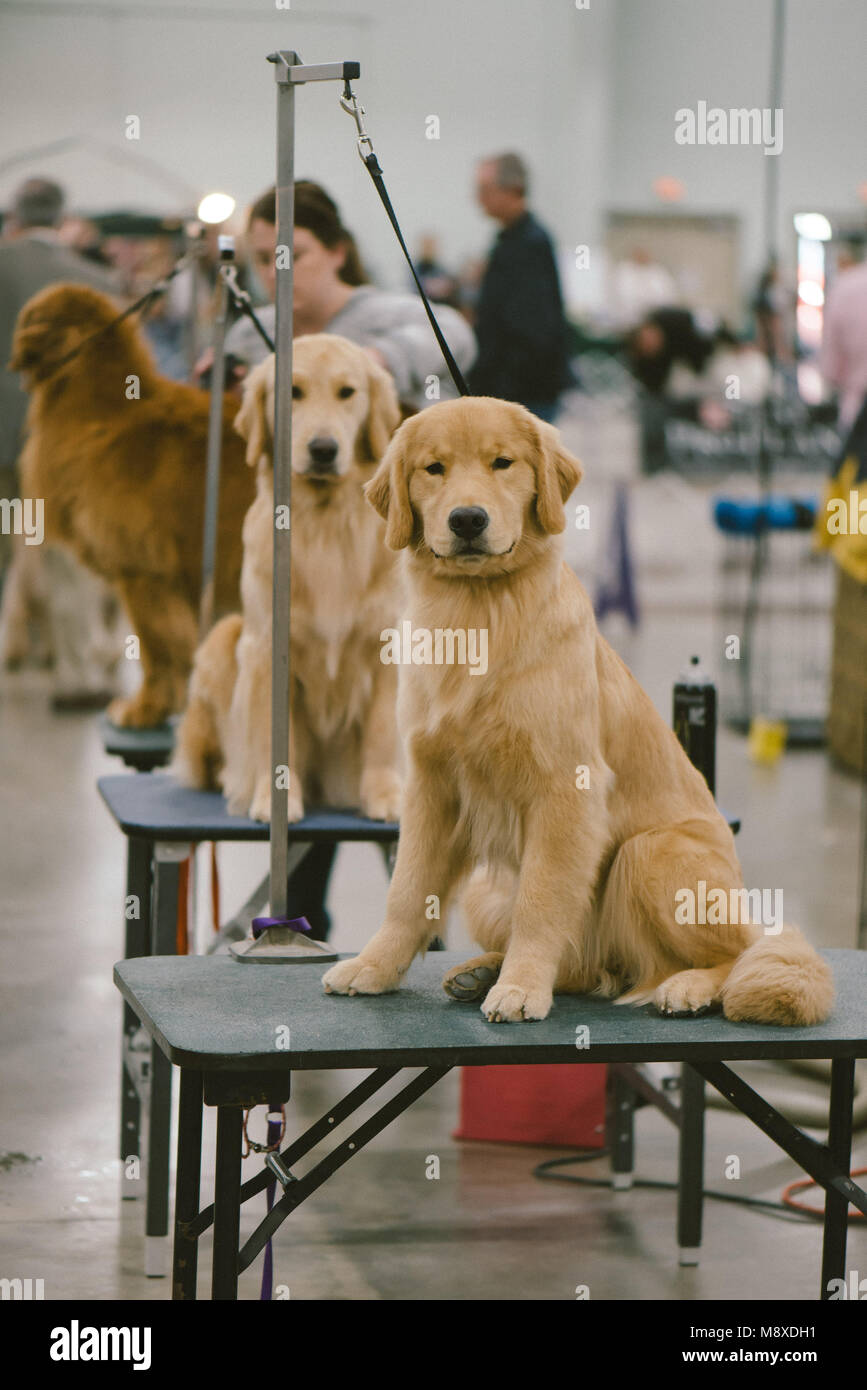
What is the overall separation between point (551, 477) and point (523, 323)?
4.18 meters

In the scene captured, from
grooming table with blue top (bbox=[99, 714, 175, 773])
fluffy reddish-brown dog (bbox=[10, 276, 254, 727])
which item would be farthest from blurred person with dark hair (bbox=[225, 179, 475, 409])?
grooming table with blue top (bbox=[99, 714, 175, 773])

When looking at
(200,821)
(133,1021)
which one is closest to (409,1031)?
(200,821)

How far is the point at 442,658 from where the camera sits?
8.15ft

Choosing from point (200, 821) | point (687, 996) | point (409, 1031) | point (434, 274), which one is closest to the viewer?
point (409, 1031)

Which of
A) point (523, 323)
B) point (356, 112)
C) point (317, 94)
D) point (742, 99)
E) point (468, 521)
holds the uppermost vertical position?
point (742, 99)

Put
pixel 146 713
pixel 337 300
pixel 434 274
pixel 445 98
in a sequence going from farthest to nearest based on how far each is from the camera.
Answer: pixel 445 98 < pixel 434 274 < pixel 146 713 < pixel 337 300

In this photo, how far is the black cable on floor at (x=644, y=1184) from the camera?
345cm

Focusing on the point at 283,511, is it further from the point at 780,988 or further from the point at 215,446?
the point at 215,446

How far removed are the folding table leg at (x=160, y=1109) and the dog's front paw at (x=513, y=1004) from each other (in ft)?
2.99

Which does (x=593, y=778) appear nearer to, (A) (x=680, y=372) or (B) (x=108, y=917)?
(B) (x=108, y=917)

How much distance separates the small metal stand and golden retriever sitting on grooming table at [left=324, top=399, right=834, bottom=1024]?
0.18m

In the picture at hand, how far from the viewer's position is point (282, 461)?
2.60m

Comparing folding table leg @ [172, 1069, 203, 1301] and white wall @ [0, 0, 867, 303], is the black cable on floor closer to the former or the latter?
folding table leg @ [172, 1069, 203, 1301]

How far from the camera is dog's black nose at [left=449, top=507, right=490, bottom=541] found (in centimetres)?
238
